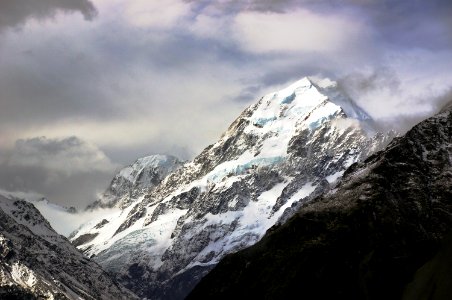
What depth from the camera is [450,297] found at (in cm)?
19412
